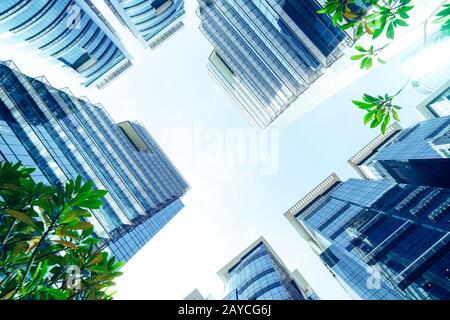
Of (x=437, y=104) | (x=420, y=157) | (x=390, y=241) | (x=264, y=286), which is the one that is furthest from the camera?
(x=437, y=104)

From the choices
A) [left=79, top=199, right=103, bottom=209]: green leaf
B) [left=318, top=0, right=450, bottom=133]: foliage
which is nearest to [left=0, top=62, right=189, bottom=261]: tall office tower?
[left=79, top=199, right=103, bottom=209]: green leaf

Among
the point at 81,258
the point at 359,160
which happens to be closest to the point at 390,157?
the point at 359,160

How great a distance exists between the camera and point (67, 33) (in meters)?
53.6

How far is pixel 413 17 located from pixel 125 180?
4439 centimetres

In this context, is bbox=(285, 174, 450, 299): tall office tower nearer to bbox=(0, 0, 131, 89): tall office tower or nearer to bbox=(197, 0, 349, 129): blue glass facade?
bbox=(197, 0, 349, 129): blue glass facade

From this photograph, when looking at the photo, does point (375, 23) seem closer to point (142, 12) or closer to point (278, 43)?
point (278, 43)

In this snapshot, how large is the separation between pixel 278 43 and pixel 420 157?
124 feet

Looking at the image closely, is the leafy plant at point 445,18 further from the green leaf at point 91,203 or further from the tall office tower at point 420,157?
the tall office tower at point 420,157

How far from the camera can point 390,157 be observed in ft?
191

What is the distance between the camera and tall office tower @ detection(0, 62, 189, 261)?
25.3 metres

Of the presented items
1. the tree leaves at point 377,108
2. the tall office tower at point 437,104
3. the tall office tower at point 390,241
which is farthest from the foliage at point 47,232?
the tall office tower at point 437,104

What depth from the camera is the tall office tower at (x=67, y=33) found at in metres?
44.8

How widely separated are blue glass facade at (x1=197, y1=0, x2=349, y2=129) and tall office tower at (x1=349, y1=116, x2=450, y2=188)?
2971cm

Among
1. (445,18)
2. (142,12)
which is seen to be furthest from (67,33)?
(445,18)
